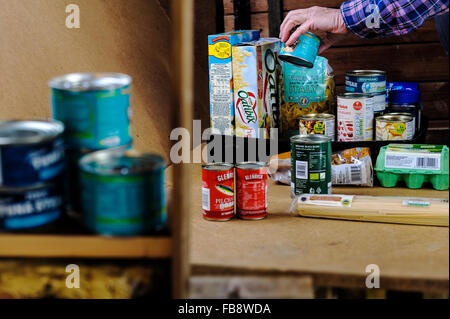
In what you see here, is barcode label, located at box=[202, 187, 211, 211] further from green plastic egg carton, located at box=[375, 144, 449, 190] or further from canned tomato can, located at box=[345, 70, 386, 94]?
canned tomato can, located at box=[345, 70, 386, 94]

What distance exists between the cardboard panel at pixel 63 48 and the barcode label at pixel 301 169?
77 centimetres

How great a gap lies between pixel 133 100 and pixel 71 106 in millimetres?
1182

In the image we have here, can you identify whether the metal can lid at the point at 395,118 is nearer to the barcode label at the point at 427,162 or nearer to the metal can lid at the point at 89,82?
the barcode label at the point at 427,162

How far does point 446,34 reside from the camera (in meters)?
2.14

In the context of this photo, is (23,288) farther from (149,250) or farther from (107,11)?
(107,11)

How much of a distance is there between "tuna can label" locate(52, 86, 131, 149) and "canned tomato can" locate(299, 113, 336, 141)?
93 centimetres

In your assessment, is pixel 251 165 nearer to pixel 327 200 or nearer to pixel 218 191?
pixel 218 191

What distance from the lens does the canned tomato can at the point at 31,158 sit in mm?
1064

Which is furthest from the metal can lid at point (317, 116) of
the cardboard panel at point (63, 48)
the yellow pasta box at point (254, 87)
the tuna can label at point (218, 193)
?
the cardboard panel at point (63, 48)

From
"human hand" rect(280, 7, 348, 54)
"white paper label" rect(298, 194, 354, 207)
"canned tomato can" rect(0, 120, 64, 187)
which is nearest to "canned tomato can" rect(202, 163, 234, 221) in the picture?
"white paper label" rect(298, 194, 354, 207)

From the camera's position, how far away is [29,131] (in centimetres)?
118

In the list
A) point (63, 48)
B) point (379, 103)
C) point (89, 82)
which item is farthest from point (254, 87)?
point (89, 82)
